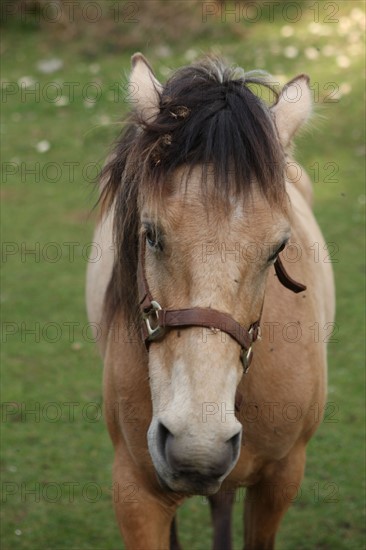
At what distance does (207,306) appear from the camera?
9.30 feet

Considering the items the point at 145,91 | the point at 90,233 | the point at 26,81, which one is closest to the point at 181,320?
the point at 145,91

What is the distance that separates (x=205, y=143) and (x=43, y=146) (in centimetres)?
970

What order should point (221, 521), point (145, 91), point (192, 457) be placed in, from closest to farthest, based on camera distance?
point (192, 457)
point (145, 91)
point (221, 521)

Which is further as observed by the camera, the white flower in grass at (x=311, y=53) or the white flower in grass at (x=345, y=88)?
the white flower in grass at (x=311, y=53)

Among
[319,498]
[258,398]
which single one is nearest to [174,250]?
[258,398]

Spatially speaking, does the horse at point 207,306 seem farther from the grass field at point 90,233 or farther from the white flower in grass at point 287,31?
the white flower in grass at point 287,31

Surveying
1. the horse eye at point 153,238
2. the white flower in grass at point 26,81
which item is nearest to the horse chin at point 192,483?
the horse eye at point 153,238

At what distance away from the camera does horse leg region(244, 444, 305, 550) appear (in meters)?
3.86

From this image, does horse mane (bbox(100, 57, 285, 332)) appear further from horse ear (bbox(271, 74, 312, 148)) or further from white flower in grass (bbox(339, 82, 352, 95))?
white flower in grass (bbox(339, 82, 352, 95))

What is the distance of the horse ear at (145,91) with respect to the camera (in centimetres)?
328

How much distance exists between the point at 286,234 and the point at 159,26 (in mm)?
12669

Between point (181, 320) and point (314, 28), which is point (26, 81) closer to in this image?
point (314, 28)

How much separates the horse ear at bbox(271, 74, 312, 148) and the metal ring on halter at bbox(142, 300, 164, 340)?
78 cm

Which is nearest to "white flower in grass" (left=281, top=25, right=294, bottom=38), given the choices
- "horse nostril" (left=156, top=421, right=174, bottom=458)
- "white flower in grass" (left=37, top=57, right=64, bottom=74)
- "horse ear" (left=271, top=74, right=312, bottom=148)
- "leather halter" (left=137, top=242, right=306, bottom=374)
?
"white flower in grass" (left=37, top=57, right=64, bottom=74)
